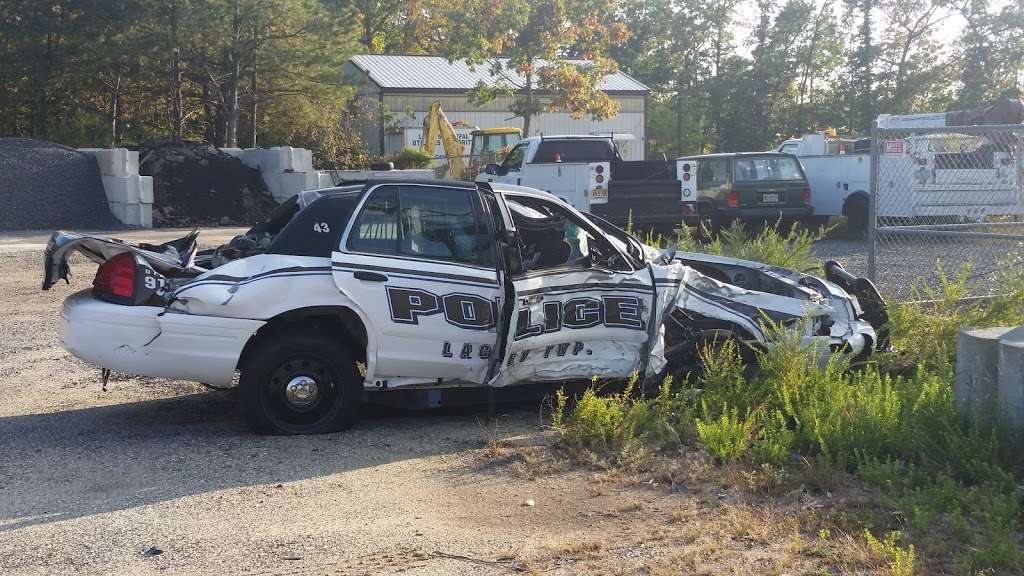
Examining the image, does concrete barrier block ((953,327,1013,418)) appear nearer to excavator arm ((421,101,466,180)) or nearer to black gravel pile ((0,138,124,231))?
black gravel pile ((0,138,124,231))

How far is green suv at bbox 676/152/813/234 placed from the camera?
66.3 ft

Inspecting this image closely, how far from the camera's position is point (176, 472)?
6215 millimetres

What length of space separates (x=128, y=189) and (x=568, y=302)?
20.7m

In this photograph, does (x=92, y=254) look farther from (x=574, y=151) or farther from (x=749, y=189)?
(x=574, y=151)

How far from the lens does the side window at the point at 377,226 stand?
6.93 meters

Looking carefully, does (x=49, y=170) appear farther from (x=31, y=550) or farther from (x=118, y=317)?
(x=31, y=550)

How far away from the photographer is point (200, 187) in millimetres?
27781

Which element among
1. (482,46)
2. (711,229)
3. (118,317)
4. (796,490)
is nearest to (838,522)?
(796,490)

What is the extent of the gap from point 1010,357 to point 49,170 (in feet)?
82.1

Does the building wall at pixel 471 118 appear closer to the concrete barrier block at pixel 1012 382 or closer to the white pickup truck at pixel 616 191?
the white pickup truck at pixel 616 191

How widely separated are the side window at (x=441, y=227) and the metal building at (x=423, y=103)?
31860 millimetres

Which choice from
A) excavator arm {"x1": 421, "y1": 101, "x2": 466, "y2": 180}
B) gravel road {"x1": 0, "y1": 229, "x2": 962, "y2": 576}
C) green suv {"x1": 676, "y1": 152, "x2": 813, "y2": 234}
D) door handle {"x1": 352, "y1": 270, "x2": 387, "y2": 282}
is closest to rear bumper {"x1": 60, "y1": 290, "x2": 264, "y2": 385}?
gravel road {"x1": 0, "y1": 229, "x2": 962, "y2": 576}

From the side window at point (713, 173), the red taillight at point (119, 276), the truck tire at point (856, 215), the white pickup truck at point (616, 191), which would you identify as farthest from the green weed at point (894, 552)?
the truck tire at point (856, 215)

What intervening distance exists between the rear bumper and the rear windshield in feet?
49.6
